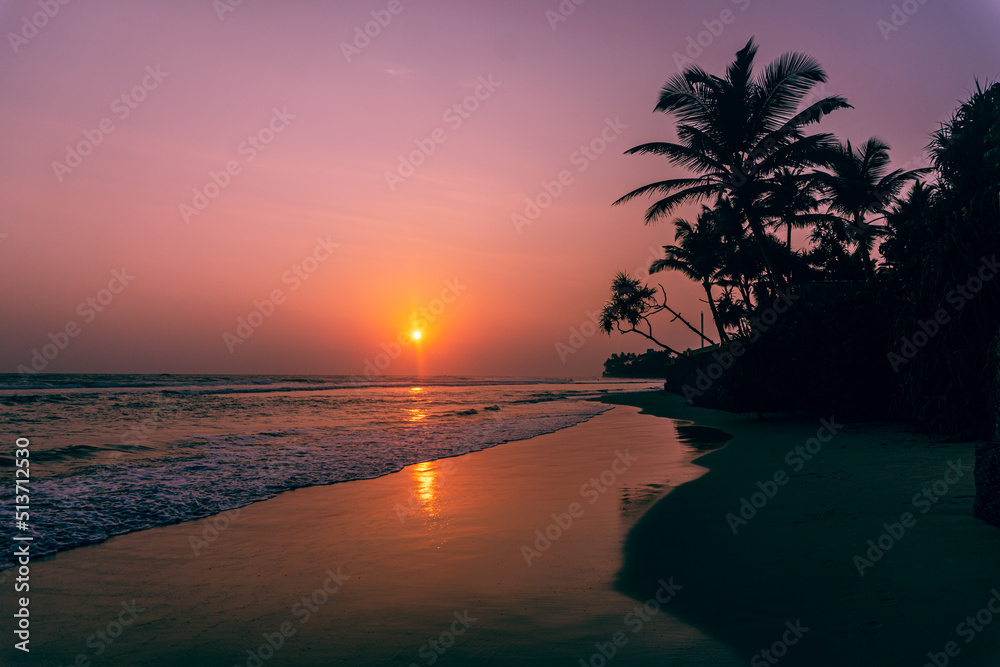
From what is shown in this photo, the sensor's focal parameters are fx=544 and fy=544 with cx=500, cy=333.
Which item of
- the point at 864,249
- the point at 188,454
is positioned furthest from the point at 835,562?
the point at 864,249

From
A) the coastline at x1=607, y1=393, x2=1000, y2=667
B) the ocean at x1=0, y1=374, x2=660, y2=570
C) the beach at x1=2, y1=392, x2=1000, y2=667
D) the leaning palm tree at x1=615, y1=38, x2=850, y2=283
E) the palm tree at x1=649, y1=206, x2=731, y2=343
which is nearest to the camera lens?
the coastline at x1=607, y1=393, x2=1000, y2=667

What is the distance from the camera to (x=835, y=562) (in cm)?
460

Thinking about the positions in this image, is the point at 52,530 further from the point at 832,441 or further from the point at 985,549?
the point at 832,441

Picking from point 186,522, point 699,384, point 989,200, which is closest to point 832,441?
point 989,200

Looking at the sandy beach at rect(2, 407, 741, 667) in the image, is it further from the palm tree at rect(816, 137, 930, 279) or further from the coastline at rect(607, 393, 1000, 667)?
→ the palm tree at rect(816, 137, 930, 279)

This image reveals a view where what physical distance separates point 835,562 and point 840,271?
2826 cm

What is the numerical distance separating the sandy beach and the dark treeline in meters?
5.66

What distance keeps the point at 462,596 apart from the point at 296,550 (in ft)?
7.81

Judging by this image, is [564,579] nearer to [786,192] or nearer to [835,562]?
[835,562]

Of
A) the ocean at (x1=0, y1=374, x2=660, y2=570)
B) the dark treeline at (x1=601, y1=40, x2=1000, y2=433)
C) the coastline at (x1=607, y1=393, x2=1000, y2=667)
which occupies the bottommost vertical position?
the ocean at (x1=0, y1=374, x2=660, y2=570)

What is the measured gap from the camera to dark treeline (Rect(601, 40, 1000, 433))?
31.4 ft

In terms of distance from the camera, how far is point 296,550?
5977mm

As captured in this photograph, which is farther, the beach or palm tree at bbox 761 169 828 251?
palm tree at bbox 761 169 828 251

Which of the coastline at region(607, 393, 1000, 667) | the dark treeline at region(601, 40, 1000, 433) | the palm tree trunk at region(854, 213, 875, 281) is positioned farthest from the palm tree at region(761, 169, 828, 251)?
the coastline at region(607, 393, 1000, 667)
